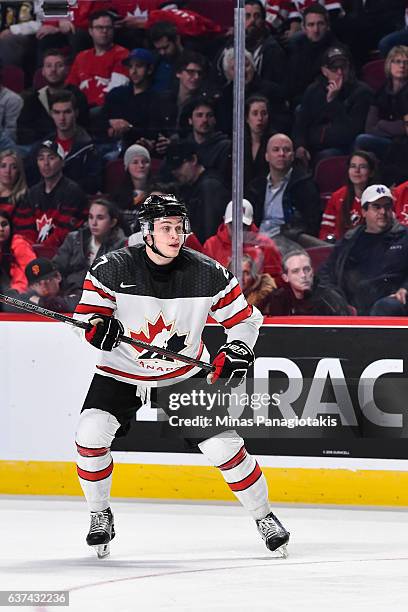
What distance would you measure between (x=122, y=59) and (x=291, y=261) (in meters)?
1.08

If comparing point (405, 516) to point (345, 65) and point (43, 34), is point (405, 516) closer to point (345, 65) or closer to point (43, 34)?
point (345, 65)

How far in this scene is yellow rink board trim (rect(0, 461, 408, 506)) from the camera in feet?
15.1

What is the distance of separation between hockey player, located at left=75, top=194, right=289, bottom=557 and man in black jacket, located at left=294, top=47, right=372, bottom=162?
1.19m

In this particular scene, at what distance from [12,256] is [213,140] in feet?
3.08

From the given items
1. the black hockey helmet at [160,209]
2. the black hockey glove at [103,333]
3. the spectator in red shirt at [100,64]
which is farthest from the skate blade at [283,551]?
the spectator in red shirt at [100,64]

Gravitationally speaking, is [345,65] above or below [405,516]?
above

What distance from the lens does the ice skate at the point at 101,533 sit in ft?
12.2

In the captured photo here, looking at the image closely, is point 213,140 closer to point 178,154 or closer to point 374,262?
point 178,154

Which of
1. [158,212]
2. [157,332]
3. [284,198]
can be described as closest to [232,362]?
[157,332]

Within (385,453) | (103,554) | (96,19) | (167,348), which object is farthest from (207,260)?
(96,19)

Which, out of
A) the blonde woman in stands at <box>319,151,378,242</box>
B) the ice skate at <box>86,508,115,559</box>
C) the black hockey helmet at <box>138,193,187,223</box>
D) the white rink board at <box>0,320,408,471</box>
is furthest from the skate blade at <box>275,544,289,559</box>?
the blonde woman in stands at <box>319,151,378,242</box>

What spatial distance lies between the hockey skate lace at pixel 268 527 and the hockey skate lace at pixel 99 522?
472mm

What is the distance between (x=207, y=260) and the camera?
3799mm

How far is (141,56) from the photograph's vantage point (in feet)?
16.3
